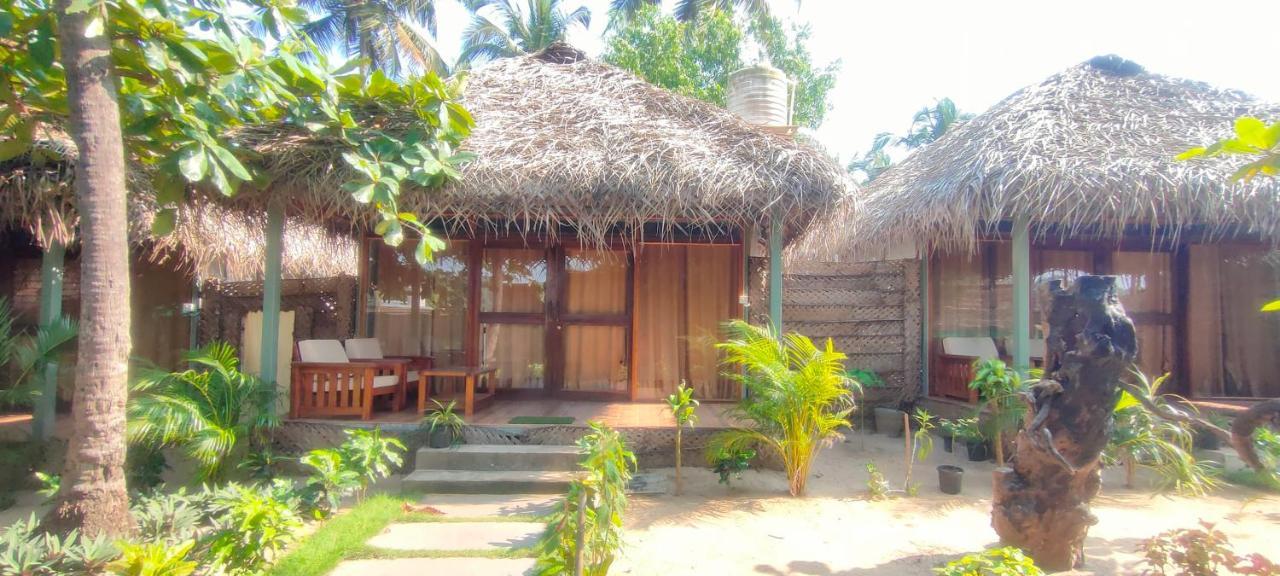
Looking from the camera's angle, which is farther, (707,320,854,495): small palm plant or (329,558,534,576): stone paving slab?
(707,320,854,495): small palm plant

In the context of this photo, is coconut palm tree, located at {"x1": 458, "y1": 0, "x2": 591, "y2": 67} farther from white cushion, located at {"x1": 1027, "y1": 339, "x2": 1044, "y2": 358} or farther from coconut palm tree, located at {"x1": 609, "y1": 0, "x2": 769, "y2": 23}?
white cushion, located at {"x1": 1027, "y1": 339, "x2": 1044, "y2": 358}

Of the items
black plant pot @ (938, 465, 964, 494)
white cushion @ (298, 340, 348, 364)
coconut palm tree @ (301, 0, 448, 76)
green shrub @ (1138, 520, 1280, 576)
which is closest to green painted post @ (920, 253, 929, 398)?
black plant pot @ (938, 465, 964, 494)

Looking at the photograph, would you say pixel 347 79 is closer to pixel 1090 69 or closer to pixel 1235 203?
pixel 1235 203

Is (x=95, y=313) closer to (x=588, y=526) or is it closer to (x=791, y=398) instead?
(x=588, y=526)

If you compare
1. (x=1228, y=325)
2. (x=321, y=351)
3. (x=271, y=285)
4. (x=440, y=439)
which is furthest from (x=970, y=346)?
(x=271, y=285)

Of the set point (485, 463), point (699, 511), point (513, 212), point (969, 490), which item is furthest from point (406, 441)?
point (969, 490)

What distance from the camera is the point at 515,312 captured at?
7.02 metres

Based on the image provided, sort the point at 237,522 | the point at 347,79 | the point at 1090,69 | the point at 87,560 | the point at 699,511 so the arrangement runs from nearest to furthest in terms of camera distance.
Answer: the point at 87,560
the point at 237,522
the point at 699,511
the point at 347,79
the point at 1090,69

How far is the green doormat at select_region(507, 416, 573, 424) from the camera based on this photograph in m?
5.54

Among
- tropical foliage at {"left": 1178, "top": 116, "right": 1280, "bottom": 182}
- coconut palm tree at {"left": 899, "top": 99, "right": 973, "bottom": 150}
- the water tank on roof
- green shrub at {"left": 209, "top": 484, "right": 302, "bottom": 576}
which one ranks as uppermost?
coconut palm tree at {"left": 899, "top": 99, "right": 973, "bottom": 150}

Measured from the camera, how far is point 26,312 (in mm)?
6996

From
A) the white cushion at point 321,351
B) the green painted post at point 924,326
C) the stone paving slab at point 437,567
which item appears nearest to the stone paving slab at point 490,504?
the stone paving slab at point 437,567

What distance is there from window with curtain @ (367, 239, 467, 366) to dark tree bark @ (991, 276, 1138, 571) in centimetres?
554

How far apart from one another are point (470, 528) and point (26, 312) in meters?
6.72
